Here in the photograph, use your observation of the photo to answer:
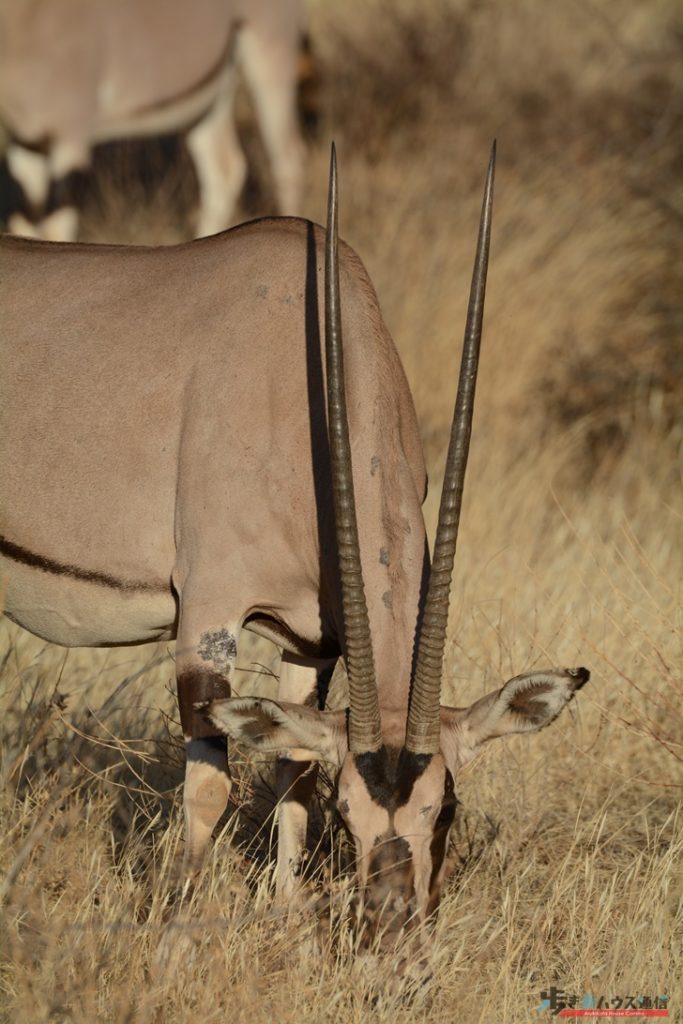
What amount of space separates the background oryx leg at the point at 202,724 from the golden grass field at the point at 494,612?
134 mm

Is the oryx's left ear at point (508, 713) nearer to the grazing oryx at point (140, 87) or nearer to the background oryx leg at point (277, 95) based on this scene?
the grazing oryx at point (140, 87)

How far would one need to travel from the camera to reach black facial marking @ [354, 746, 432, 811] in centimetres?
395

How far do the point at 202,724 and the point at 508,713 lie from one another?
944 millimetres

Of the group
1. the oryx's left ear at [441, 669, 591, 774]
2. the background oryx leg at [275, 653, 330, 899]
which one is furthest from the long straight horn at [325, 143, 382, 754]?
the background oryx leg at [275, 653, 330, 899]

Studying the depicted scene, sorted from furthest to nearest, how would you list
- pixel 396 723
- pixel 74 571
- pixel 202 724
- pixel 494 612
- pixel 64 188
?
pixel 64 188 → pixel 494 612 → pixel 74 571 → pixel 202 724 → pixel 396 723

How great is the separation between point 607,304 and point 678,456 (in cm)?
175

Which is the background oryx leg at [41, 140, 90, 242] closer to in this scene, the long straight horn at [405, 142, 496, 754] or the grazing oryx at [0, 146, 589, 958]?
the grazing oryx at [0, 146, 589, 958]

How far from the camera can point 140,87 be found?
11359mm

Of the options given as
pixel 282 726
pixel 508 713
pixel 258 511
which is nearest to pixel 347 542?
pixel 258 511

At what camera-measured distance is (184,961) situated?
4.16 meters

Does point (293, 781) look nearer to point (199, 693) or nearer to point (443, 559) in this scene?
point (199, 693)

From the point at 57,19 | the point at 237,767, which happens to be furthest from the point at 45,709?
the point at 57,19

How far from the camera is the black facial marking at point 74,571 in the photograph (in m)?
4.68

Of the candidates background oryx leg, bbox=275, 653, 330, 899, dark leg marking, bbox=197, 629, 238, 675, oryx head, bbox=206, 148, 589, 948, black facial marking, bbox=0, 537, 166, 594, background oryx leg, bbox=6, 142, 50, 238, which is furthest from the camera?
background oryx leg, bbox=6, 142, 50, 238
